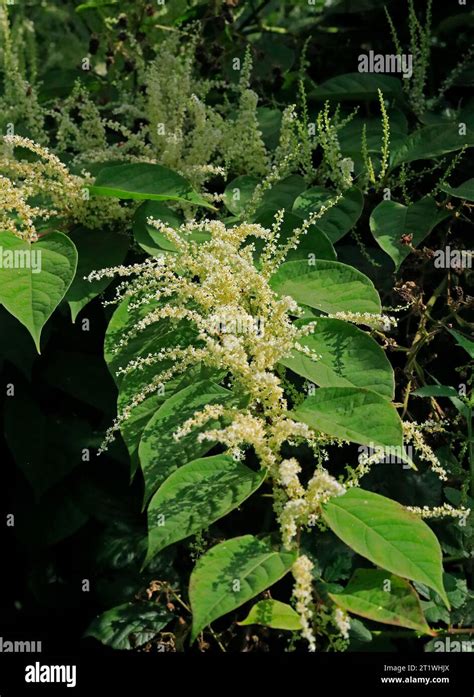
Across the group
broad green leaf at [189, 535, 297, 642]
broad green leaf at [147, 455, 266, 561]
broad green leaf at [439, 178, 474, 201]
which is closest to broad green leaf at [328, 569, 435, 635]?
broad green leaf at [189, 535, 297, 642]

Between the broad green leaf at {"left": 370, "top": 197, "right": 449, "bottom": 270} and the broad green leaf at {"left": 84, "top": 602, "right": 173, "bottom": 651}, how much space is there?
3.13 feet

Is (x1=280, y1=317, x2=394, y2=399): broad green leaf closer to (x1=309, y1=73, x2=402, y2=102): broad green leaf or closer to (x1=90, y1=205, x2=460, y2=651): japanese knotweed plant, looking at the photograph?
(x1=90, y1=205, x2=460, y2=651): japanese knotweed plant

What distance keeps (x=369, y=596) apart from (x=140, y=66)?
2013mm

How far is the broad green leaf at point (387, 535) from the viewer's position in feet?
5.03

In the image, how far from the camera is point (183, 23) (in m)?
3.31

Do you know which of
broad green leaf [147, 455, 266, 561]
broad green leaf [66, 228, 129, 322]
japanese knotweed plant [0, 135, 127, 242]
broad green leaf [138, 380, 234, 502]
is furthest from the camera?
japanese knotweed plant [0, 135, 127, 242]

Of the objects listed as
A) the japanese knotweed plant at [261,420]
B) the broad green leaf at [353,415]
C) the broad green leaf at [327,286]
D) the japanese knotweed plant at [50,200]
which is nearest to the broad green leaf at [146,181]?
the japanese knotweed plant at [50,200]

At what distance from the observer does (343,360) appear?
1.93 m

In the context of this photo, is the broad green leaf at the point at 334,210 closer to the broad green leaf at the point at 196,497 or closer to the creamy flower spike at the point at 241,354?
the creamy flower spike at the point at 241,354

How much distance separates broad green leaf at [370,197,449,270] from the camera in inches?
89.0

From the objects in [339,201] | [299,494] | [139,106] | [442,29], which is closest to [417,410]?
[339,201]

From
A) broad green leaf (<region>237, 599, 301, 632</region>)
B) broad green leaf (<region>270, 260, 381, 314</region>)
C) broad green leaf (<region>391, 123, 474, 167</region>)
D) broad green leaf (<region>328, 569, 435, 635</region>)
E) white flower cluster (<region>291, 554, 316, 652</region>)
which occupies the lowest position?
broad green leaf (<region>237, 599, 301, 632</region>)

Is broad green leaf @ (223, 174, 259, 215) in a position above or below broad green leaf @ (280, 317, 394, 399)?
above

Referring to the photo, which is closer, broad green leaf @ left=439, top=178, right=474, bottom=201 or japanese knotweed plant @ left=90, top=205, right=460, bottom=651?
japanese knotweed plant @ left=90, top=205, right=460, bottom=651
